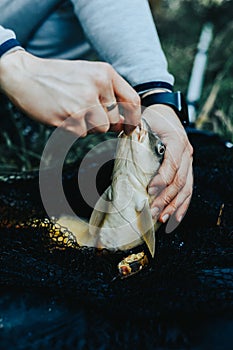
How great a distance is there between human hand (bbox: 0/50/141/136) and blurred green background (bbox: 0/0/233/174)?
78 cm

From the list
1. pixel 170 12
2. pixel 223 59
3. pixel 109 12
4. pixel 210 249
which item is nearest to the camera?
pixel 210 249

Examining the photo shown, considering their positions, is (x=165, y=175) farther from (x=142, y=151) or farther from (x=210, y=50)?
(x=210, y=50)

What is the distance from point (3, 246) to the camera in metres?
0.89

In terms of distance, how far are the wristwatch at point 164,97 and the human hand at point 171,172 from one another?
0.02 m

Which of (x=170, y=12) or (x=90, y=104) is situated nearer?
(x=90, y=104)

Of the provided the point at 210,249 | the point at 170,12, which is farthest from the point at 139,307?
the point at 170,12

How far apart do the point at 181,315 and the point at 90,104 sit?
35 cm

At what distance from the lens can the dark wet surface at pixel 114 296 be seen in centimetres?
72

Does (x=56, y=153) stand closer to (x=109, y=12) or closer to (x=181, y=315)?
(x=109, y=12)

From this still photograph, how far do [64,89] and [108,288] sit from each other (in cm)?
32

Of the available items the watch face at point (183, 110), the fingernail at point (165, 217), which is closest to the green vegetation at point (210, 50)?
the watch face at point (183, 110)

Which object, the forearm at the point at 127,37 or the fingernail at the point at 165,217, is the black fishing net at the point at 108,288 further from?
the forearm at the point at 127,37

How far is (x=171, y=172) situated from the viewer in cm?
93

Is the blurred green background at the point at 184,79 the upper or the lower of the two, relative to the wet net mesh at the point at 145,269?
lower
